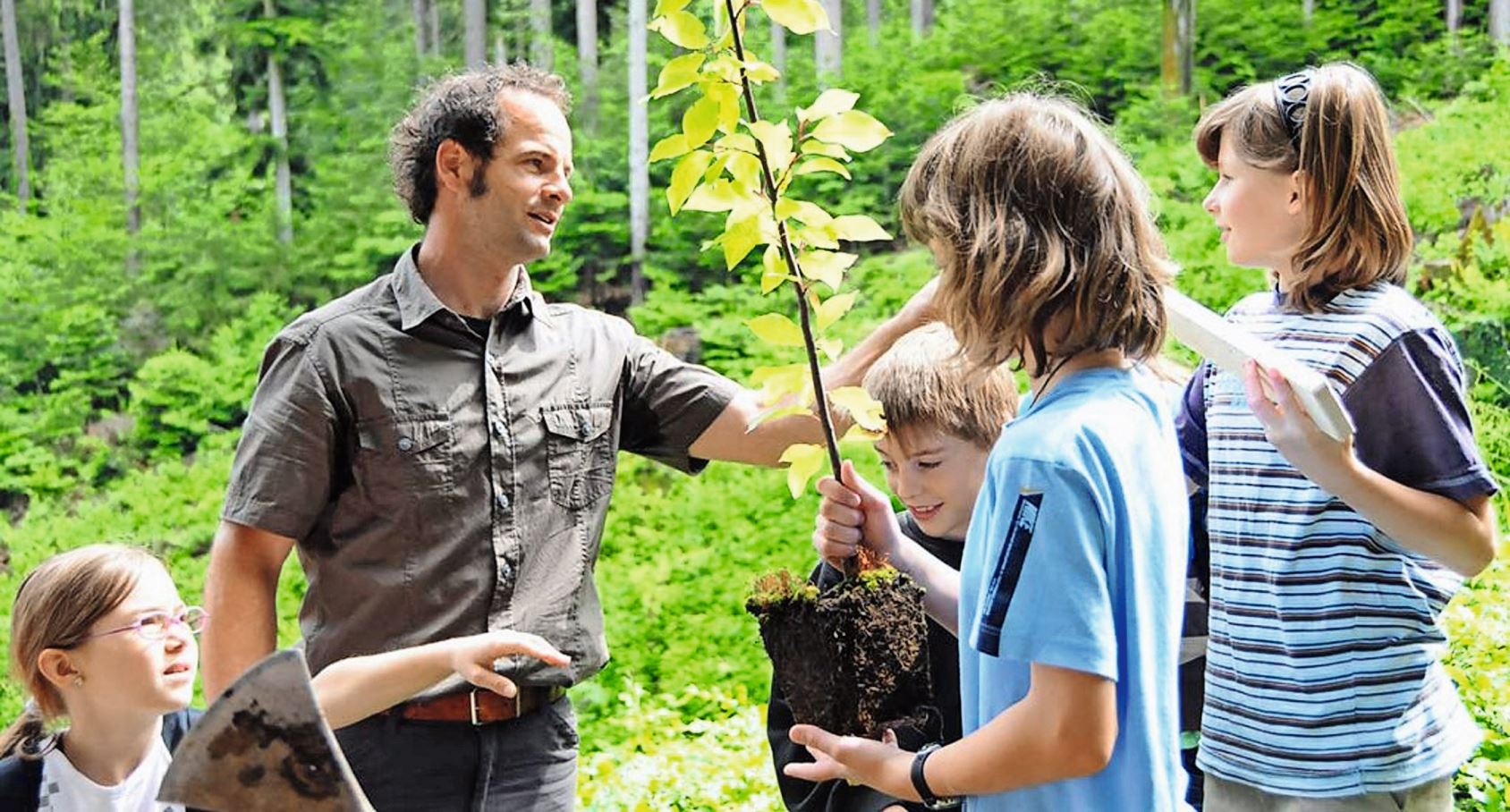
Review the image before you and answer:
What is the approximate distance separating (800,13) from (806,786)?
1.00 meters

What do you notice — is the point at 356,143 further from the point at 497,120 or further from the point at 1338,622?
the point at 1338,622

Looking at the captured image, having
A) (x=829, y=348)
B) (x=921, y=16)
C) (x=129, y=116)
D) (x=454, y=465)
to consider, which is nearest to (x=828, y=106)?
(x=829, y=348)

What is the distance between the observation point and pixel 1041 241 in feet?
4.53

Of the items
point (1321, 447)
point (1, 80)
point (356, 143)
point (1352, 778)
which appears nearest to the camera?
point (1321, 447)

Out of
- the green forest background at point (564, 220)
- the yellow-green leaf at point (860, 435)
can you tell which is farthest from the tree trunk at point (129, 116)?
the yellow-green leaf at point (860, 435)

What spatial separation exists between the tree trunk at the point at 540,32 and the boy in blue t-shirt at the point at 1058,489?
38.1ft

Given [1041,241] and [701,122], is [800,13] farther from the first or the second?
[1041,241]

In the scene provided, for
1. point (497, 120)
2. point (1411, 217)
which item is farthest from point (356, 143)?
point (497, 120)

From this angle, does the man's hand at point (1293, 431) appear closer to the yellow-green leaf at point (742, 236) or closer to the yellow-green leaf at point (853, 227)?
the yellow-green leaf at point (853, 227)

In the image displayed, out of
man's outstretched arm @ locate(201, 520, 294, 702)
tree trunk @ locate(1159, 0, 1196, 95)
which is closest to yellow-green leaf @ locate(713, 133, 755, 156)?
man's outstretched arm @ locate(201, 520, 294, 702)

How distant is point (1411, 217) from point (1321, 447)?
23.2 ft

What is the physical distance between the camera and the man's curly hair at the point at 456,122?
2.53 m

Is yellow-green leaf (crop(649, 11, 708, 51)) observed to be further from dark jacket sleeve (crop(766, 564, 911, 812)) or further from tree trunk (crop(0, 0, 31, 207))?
tree trunk (crop(0, 0, 31, 207))

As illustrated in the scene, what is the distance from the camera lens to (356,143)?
1259 centimetres
